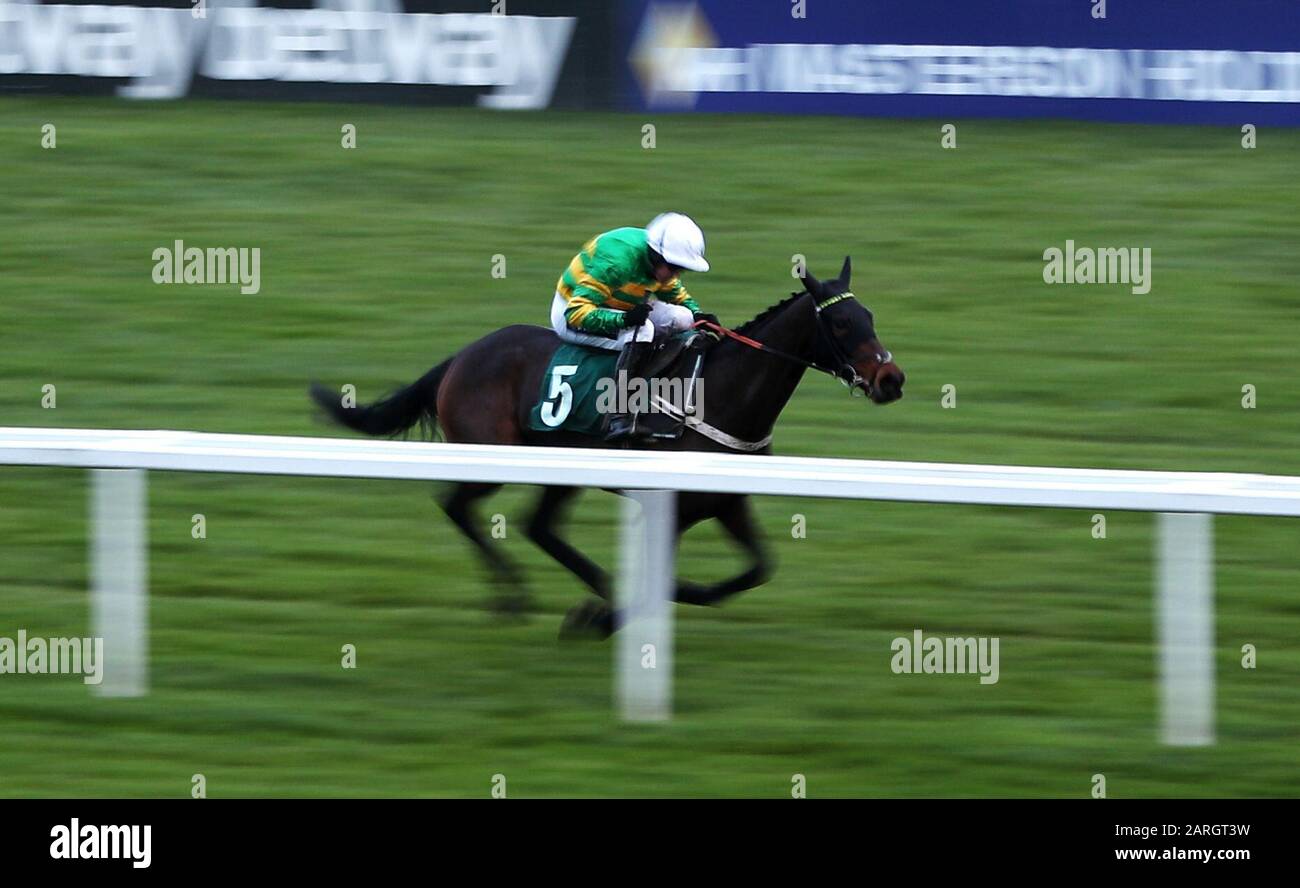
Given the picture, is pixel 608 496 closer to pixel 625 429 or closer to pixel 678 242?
pixel 625 429

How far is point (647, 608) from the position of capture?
6.31m

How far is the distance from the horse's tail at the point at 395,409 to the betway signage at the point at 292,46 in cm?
477

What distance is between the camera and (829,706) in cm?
668

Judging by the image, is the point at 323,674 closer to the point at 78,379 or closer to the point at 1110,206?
the point at 78,379

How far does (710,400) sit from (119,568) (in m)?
2.13

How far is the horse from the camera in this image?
723 cm

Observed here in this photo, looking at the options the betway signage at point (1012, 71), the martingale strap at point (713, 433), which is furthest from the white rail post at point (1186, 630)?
the betway signage at point (1012, 71)

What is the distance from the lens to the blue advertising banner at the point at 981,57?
1175cm

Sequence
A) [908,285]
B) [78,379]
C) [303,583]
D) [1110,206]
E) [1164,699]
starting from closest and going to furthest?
1. [1164,699]
2. [303,583]
3. [78,379]
4. [908,285]
5. [1110,206]

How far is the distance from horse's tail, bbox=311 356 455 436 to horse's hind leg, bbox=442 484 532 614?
40 centimetres

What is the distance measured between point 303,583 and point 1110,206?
619cm

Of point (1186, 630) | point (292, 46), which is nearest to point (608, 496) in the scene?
point (1186, 630)

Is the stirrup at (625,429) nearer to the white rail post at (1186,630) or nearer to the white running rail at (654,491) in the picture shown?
the white running rail at (654,491)

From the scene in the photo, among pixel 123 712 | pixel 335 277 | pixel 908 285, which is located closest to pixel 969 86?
pixel 908 285
